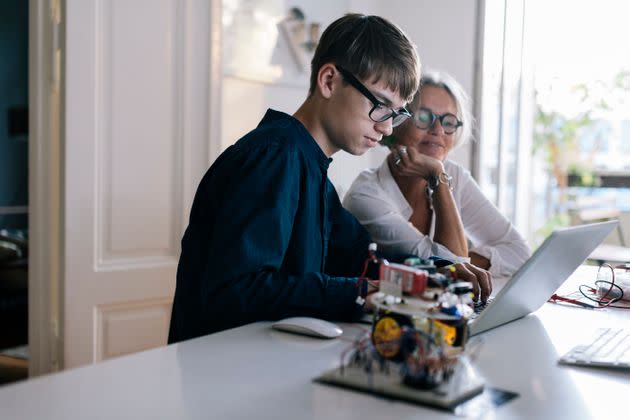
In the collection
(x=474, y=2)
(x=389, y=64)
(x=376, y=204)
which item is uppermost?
(x=474, y=2)

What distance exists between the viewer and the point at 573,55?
568 cm

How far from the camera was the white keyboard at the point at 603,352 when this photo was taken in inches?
44.8

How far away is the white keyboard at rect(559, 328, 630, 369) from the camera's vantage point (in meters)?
1.14

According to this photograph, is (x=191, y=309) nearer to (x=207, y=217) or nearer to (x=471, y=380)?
(x=207, y=217)

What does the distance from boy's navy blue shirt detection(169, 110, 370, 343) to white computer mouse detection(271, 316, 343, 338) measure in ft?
0.24

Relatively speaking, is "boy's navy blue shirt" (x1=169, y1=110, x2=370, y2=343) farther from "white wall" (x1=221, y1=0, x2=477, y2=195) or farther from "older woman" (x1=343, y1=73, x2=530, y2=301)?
"white wall" (x1=221, y1=0, x2=477, y2=195)

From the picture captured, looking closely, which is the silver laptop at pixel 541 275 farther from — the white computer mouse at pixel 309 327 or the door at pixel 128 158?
the door at pixel 128 158

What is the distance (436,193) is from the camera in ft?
7.48

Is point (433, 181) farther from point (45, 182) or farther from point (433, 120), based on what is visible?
point (45, 182)

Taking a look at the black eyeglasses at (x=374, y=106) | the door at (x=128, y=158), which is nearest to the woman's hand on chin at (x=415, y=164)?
the black eyeglasses at (x=374, y=106)

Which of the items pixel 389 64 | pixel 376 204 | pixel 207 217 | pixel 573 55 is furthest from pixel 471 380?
pixel 573 55

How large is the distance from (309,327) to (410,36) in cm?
296

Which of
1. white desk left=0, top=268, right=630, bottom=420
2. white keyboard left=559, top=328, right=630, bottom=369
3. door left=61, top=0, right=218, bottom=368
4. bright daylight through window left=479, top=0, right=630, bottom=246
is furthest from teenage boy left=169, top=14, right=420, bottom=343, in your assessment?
bright daylight through window left=479, top=0, right=630, bottom=246

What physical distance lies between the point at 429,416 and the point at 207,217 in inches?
29.1
